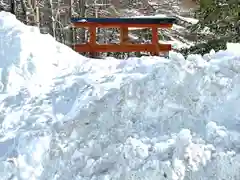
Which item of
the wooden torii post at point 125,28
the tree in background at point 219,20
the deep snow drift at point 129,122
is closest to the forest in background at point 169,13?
the tree in background at point 219,20

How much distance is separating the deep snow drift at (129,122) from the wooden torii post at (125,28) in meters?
3.35

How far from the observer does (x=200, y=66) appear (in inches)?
225

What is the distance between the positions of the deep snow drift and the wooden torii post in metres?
3.35

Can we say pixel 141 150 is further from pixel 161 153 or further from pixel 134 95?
pixel 134 95

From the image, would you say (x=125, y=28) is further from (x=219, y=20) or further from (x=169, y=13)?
(x=169, y=13)

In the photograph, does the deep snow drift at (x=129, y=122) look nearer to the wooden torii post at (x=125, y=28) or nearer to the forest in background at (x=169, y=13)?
the wooden torii post at (x=125, y=28)

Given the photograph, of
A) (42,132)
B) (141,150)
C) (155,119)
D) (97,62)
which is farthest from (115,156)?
(97,62)

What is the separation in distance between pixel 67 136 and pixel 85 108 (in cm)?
47

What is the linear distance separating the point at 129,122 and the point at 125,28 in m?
5.49

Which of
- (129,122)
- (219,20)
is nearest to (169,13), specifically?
(219,20)

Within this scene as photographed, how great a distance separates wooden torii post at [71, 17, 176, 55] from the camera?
10.0 meters

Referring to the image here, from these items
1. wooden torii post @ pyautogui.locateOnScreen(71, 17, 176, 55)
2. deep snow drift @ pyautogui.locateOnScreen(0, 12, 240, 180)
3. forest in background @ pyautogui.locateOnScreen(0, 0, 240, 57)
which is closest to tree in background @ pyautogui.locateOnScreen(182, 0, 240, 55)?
forest in background @ pyautogui.locateOnScreen(0, 0, 240, 57)

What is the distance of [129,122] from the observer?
548cm

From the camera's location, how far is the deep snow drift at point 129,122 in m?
4.73
